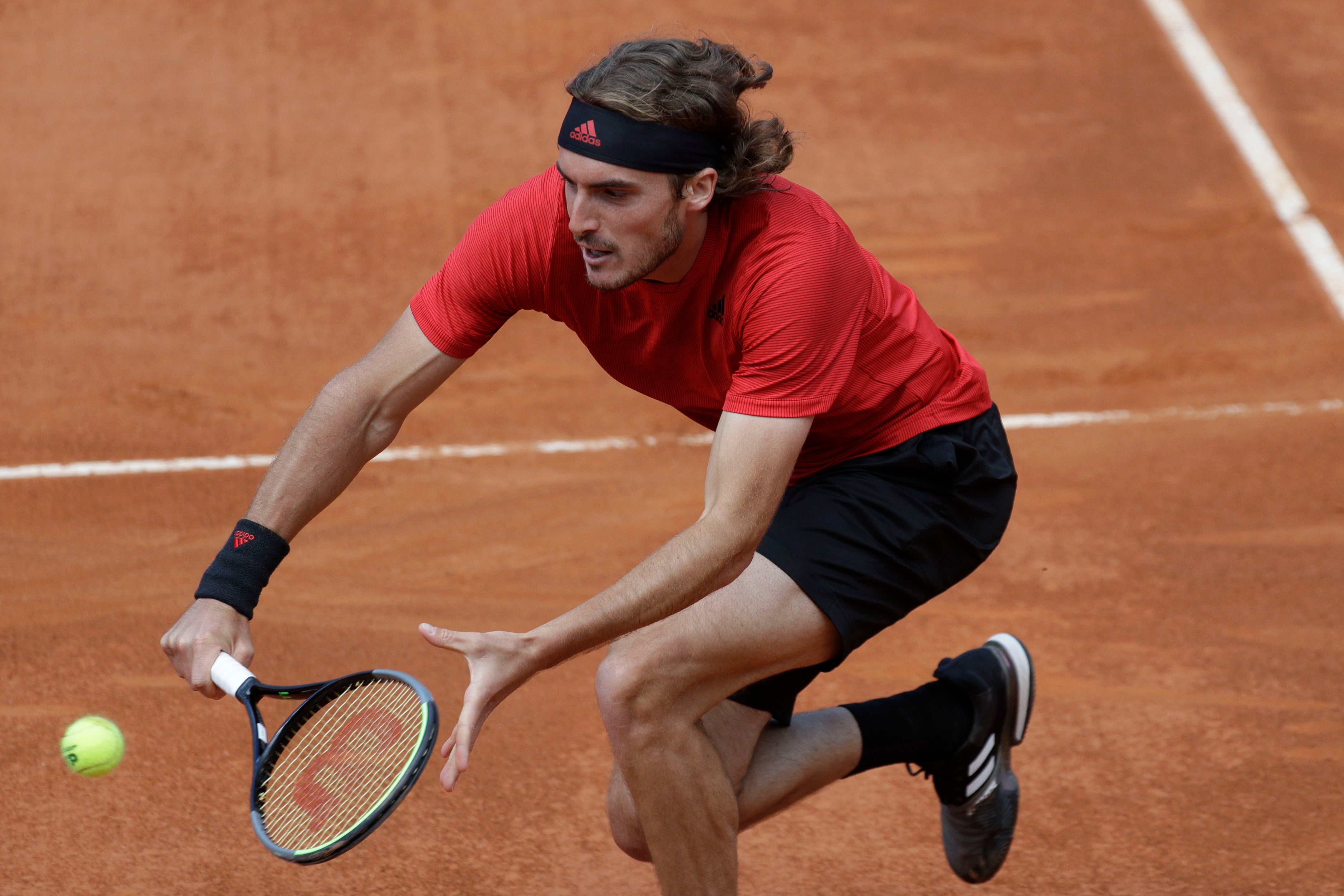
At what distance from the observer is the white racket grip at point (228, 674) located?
268 centimetres

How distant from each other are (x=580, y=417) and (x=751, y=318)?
314 cm

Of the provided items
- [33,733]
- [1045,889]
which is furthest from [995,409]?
A: [33,733]

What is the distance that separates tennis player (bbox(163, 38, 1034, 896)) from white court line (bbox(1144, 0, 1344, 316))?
4331 mm

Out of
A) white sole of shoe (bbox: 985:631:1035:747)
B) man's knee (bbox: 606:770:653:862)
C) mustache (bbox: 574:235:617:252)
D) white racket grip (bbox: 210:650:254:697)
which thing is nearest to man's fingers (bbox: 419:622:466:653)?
white racket grip (bbox: 210:650:254:697)

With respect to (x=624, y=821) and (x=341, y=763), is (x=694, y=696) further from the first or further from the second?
(x=341, y=763)

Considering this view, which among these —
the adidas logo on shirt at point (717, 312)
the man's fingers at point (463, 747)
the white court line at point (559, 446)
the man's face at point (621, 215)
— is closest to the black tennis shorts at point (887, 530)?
the adidas logo on shirt at point (717, 312)

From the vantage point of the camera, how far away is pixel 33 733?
4.06 m

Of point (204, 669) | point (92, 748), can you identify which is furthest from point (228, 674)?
point (92, 748)

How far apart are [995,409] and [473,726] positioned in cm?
169

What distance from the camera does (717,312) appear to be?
3.05 meters

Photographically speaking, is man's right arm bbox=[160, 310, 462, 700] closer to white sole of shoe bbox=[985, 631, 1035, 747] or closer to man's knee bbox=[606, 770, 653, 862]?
man's knee bbox=[606, 770, 653, 862]

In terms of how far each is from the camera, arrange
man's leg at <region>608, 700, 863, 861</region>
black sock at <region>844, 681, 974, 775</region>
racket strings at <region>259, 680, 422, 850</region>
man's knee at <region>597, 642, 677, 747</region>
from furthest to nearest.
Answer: black sock at <region>844, 681, 974, 775</region> < man's leg at <region>608, 700, 863, 861</region> < man's knee at <region>597, 642, 677, 747</region> < racket strings at <region>259, 680, 422, 850</region>

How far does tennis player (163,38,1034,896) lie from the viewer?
2.79 m

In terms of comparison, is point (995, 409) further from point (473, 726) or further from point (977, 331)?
point (977, 331)
